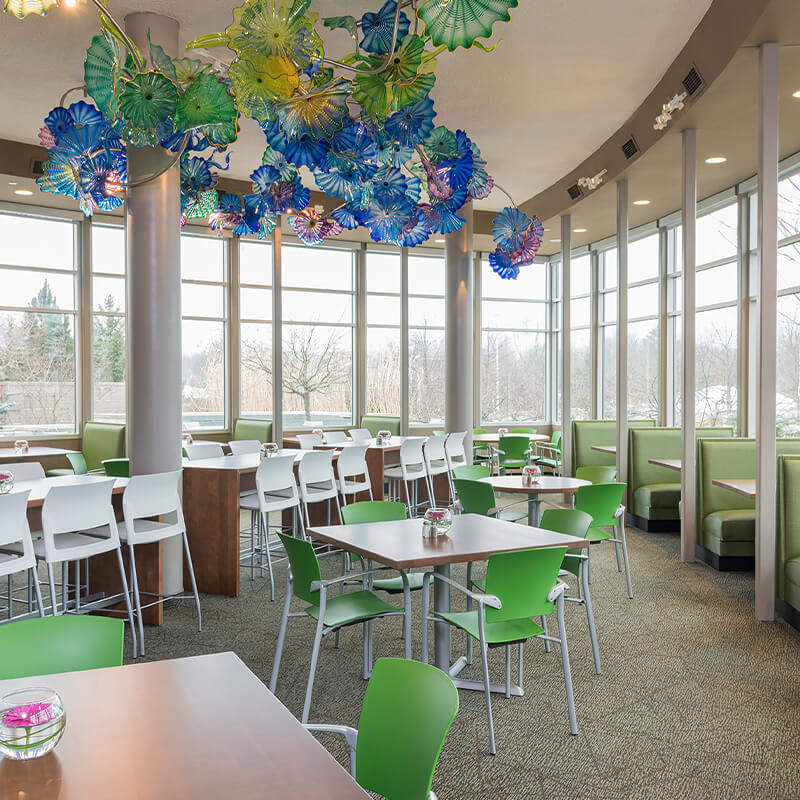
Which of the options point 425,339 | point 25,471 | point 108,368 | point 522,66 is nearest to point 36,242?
point 108,368

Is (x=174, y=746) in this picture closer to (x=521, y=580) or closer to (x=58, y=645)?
(x=58, y=645)

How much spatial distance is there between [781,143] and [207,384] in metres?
8.26

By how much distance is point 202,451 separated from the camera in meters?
7.14

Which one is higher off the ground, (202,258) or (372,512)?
(202,258)

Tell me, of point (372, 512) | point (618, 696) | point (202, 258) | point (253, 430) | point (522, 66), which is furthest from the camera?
point (202, 258)

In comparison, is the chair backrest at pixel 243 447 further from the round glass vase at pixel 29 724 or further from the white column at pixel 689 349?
the round glass vase at pixel 29 724

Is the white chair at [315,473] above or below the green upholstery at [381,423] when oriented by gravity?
below

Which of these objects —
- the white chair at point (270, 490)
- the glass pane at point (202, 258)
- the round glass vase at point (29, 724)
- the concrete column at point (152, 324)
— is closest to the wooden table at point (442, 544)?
the round glass vase at point (29, 724)

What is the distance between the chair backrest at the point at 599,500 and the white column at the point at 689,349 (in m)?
1.72

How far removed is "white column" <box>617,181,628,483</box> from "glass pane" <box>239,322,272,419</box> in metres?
5.63

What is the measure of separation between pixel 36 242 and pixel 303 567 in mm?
8531

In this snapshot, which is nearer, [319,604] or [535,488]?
[319,604]

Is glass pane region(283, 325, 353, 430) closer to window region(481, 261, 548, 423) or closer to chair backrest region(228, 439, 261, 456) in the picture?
window region(481, 261, 548, 423)

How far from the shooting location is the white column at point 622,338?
8.27 metres
